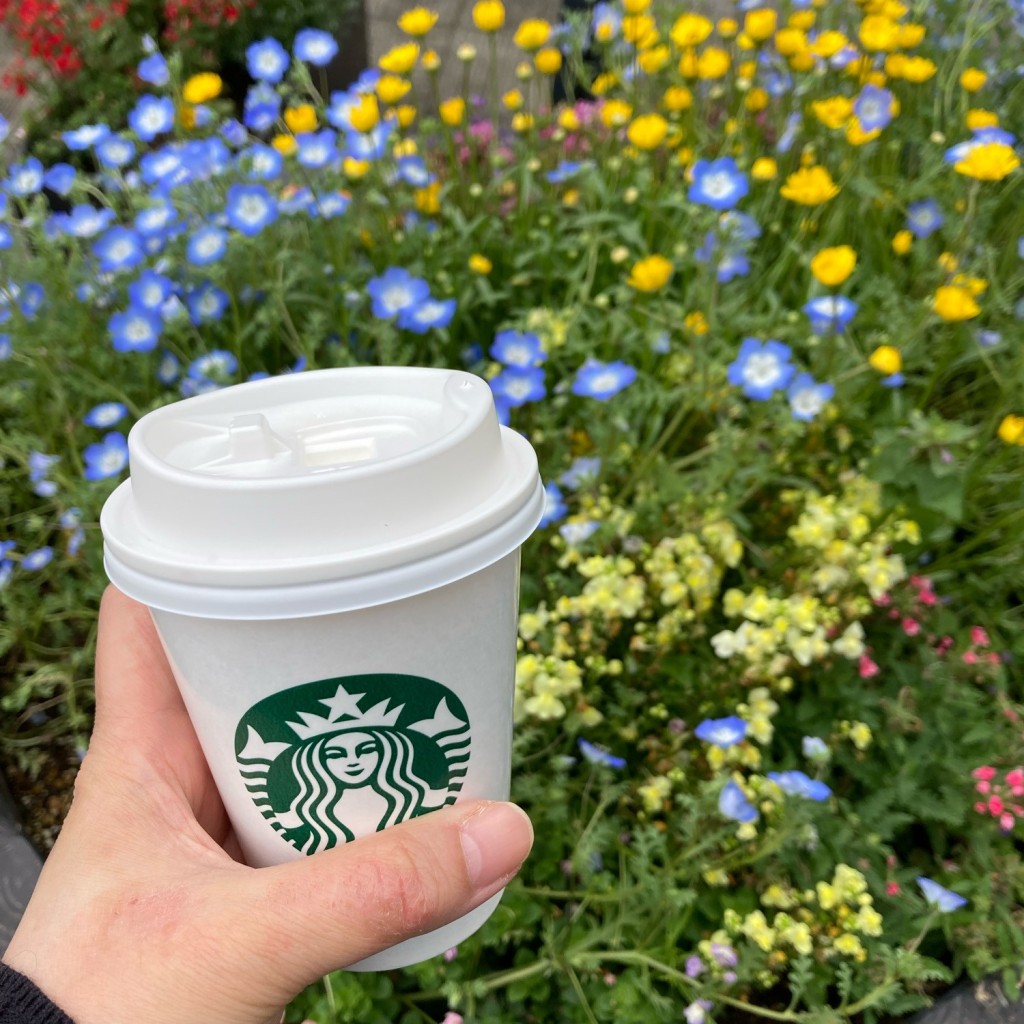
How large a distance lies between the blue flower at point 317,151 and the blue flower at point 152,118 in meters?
0.32

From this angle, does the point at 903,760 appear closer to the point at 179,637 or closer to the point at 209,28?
the point at 179,637

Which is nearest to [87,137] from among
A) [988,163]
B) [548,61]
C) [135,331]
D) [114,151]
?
[114,151]

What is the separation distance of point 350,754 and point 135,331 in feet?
3.70

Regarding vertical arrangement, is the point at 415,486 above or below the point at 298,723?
above

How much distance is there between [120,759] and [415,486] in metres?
0.53

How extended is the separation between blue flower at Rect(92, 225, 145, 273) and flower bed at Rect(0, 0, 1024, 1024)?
1 cm

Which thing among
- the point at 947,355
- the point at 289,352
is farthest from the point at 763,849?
the point at 289,352

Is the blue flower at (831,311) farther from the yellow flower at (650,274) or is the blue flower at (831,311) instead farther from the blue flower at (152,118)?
the blue flower at (152,118)

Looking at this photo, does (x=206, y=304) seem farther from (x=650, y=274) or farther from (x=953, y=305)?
(x=953, y=305)

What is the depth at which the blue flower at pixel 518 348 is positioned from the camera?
5.20 ft

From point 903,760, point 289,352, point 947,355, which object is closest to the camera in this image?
point 903,760

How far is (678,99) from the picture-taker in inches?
78.3

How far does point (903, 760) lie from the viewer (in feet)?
4.33

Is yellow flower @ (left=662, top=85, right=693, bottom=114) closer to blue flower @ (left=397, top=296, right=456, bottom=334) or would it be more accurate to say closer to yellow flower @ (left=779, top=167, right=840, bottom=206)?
yellow flower @ (left=779, top=167, right=840, bottom=206)
